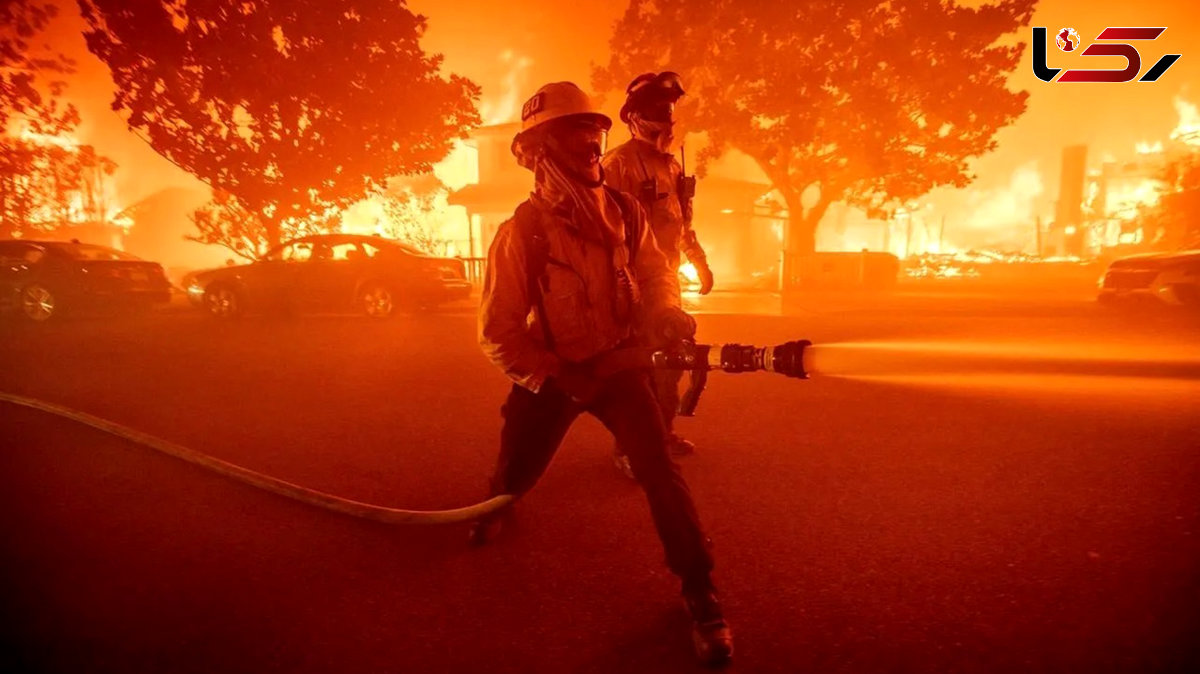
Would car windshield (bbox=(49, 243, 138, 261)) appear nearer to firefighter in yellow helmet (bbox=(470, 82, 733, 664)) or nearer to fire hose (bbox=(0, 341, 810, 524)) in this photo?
fire hose (bbox=(0, 341, 810, 524))

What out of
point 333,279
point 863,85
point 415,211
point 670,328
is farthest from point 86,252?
point 415,211

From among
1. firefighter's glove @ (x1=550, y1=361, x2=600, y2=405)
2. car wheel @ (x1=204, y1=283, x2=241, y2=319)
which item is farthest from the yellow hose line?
car wheel @ (x1=204, y1=283, x2=241, y2=319)

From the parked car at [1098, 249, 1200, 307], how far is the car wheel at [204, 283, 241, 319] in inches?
677

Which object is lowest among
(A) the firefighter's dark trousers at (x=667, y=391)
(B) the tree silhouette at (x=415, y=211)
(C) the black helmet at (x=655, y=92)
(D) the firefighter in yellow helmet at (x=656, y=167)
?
(A) the firefighter's dark trousers at (x=667, y=391)

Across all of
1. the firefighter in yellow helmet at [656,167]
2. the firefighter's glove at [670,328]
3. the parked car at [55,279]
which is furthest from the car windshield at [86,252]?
the firefighter's glove at [670,328]

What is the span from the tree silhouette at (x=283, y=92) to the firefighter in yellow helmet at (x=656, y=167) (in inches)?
667

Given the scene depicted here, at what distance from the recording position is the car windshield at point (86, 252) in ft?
40.5

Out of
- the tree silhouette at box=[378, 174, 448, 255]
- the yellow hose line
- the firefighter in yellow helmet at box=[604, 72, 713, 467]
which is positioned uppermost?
the tree silhouette at box=[378, 174, 448, 255]

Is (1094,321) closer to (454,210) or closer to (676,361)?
(676,361)

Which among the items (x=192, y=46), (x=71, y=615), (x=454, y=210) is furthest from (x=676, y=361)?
(x=454, y=210)

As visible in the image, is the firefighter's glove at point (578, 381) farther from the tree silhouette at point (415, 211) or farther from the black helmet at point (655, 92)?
the tree silhouette at point (415, 211)

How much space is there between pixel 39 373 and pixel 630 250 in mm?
8379

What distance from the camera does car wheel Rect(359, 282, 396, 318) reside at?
42.4ft

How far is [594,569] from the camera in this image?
2.81 m
